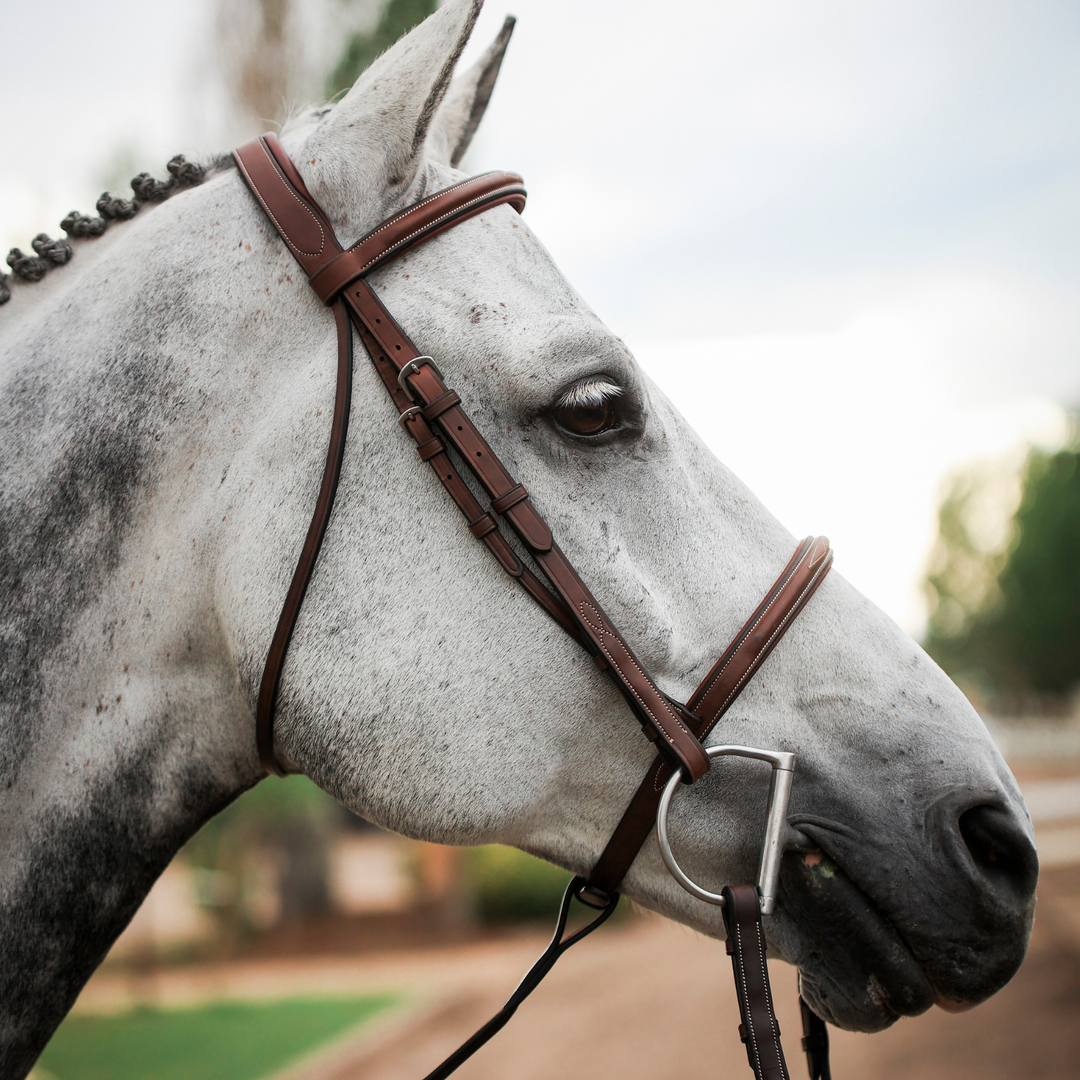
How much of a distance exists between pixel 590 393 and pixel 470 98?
124cm

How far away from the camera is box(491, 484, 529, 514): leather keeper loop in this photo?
1684 mm

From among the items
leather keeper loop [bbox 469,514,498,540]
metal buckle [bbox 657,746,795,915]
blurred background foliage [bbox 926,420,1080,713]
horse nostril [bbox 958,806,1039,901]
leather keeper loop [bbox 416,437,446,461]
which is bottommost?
blurred background foliage [bbox 926,420,1080,713]

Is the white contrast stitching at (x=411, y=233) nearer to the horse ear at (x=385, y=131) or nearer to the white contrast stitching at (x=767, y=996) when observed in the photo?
the horse ear at (x=385, y=131)

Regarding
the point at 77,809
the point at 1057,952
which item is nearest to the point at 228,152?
the point at 77,809

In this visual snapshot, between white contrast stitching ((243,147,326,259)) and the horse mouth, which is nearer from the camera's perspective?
the horse mouth

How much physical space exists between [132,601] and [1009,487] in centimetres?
5141

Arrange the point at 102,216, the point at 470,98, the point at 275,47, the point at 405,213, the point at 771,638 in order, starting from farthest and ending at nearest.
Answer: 1. the point at 275,47
2. the point at 470,98
3. the point at 102,216
4. the point at 405,213
5. the point at 771,638

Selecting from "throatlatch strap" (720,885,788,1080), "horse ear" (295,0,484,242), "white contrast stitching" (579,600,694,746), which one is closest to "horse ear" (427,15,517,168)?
"horse ear" (295,0,484,242)

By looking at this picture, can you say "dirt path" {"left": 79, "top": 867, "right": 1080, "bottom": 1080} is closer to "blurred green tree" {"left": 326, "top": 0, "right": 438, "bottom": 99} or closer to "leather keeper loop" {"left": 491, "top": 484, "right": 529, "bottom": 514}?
"leather keeper loop" {"left": 491, "top": 484, "right": 529, "bottom": 514}

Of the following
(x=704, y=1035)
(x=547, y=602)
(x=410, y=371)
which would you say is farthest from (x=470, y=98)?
(x=704, y=1035)

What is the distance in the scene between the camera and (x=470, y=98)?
2.44 m

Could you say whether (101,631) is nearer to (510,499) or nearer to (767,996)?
(510,499)

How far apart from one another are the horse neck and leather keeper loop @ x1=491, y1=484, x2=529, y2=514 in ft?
1.91

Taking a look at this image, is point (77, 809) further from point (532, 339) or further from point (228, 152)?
point (228, 152)
